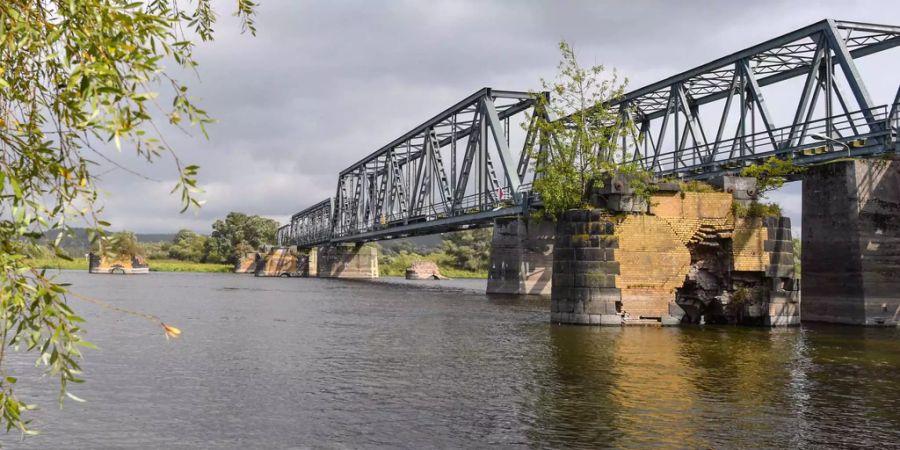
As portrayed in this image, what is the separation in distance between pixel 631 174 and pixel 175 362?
1776cm

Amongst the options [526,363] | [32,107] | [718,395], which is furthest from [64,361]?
[526,363]

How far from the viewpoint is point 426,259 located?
5792 inches

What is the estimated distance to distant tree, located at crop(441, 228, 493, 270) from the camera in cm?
14538

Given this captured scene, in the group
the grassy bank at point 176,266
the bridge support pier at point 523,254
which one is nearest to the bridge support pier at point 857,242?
the bridge support pier at point 523,254

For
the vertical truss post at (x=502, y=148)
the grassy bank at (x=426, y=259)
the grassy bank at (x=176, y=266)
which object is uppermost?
the vertical truss post at (x=502, y=148)

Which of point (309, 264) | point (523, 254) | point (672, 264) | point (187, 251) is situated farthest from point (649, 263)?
point (187, 251)

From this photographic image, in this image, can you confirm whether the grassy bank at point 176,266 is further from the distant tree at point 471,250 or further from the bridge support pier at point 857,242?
the bridge support pier at point 857,242

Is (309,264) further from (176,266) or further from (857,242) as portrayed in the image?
(857,242)

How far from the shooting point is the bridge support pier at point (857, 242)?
28688 millimetres

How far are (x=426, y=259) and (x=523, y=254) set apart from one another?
3590 inches

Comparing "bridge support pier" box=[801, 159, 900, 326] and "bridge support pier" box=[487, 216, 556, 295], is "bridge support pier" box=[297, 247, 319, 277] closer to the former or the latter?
"bridge support pier" box=[487, 216, 556, 295]

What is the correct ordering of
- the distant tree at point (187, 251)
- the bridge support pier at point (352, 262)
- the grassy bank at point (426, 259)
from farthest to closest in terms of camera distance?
the distant tree at point (187, 251), the grassy bank at point (426, 259), the bridge support pier at point (352, 262)

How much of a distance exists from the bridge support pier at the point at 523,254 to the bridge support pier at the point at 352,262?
2824 inches

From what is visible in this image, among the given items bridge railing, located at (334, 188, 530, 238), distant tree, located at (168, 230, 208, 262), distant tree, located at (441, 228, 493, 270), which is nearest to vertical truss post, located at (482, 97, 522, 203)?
bridge railing, located at (334, 188, 530, 238)
